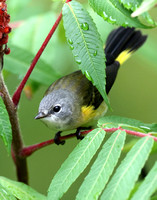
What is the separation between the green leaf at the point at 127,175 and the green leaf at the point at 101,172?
4 cm

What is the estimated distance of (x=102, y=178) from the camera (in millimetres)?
1544

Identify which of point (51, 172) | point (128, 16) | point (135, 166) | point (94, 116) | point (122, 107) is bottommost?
point (51, 172)

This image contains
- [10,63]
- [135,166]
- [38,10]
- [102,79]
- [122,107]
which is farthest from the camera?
[122,107]

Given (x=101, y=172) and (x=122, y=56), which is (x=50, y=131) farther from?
(x=101, y=172)

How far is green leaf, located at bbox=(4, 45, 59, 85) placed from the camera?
8.33 feet

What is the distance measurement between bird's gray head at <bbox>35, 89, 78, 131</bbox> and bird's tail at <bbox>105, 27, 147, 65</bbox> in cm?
57

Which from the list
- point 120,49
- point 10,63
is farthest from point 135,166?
point 120,49

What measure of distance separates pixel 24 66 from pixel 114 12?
1.00 metres

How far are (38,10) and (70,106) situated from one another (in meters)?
1.30

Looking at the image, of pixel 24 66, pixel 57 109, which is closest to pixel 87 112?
pixel 57 109

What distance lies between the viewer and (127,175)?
4.86 feet

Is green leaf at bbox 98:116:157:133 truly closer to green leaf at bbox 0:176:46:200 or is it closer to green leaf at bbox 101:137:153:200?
green leaf at bbox 101:137:153:200

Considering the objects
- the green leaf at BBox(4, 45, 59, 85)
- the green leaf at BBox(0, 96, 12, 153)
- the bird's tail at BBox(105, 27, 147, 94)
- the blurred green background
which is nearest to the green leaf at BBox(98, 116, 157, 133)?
the green leaf at BBox(0, 96, 12, 153)

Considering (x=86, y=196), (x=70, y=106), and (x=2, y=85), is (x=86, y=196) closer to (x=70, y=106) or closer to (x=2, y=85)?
(x=2, y=85)
